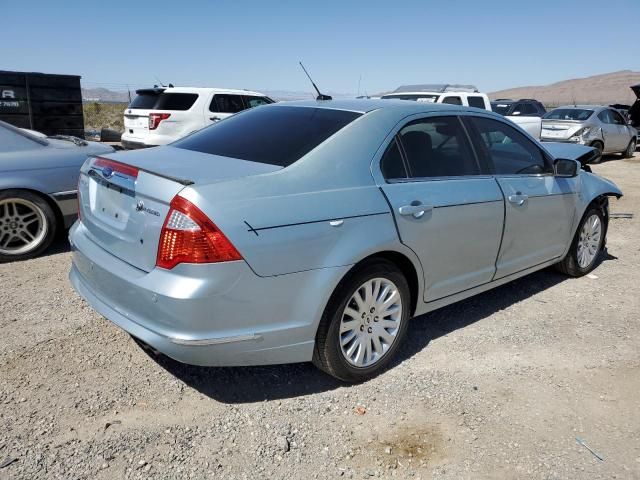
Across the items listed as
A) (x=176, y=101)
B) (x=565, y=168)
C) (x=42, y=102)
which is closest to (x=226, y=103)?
(x=176, y=101)

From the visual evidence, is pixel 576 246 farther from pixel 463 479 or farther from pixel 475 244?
pixel 463 479

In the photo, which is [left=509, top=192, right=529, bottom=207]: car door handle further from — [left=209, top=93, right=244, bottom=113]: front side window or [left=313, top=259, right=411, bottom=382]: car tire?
[left=209, top=93, right=244, bottom=113]: front side window

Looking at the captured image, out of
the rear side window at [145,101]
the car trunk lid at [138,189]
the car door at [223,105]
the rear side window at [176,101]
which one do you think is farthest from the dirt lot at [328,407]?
the car door at [223,105]

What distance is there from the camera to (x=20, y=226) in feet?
16.9

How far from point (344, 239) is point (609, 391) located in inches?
74.7

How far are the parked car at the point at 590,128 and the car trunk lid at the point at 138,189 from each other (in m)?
14.3

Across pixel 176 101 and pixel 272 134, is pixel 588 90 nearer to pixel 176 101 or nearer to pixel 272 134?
pixel 176 101

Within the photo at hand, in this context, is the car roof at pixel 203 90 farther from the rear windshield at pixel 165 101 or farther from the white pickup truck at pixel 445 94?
the white pickup truck at pixel 445 94

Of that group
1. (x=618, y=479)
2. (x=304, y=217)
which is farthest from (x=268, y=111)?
(x=618, y=479)

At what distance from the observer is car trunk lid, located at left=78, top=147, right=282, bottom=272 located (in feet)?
8.60

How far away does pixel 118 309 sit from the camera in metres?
2.83

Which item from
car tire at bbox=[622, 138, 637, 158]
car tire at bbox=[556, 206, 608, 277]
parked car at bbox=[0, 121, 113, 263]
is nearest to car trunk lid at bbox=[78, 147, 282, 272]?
parked car at bbox=[0, 121, 113, 263]

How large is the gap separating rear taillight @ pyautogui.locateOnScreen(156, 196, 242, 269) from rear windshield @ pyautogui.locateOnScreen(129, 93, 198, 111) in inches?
339

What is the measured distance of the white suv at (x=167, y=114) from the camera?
10.4m
